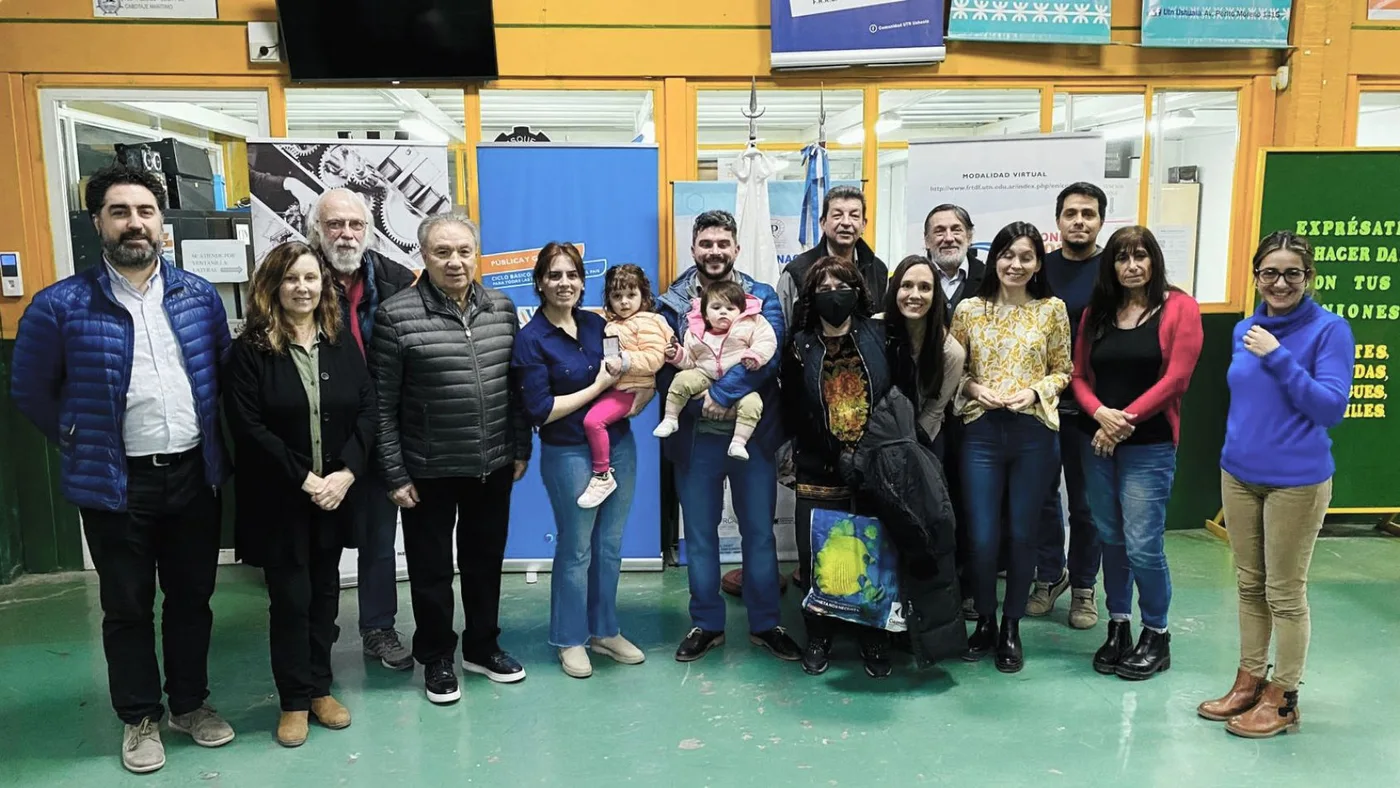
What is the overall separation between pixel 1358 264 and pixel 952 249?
2.62 meters

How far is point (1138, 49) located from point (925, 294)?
2834 mm

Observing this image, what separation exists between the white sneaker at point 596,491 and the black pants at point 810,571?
722 mm

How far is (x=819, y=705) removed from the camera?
3172 millimetres

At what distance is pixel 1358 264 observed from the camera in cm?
473

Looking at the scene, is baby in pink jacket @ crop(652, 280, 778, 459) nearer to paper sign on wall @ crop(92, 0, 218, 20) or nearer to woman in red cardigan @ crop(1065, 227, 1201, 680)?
woman in red cardigan @ crop(1065, 227, 1201, 680)

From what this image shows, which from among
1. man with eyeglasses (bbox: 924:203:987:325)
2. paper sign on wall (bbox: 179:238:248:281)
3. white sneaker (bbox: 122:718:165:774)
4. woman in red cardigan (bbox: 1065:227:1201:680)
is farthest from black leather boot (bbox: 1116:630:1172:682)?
paper sign on wall (bbox: 179:238:248:281)

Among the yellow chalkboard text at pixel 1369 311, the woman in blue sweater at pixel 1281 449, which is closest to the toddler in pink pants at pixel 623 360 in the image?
the woman in blue sweater at pixel 1281 449

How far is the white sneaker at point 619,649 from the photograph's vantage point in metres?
3.53

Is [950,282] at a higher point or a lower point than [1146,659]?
higher

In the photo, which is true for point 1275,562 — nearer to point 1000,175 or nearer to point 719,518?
point 719,518

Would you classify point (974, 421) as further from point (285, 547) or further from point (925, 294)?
point (285, 547)

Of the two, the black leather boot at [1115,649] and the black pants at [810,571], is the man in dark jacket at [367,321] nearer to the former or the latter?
the black pants at [810,571]

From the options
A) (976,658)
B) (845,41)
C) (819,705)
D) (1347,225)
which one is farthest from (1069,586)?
(845,41)

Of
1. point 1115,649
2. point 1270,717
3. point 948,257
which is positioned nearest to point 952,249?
point 948,257
